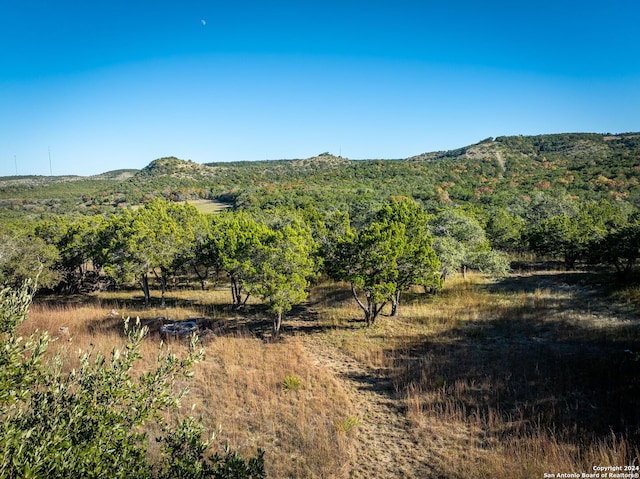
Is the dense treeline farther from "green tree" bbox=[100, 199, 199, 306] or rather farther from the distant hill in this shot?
the distant hill

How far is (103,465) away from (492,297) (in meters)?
29.0

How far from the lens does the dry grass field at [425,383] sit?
33.3 feet

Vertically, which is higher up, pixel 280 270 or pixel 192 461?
pixel 280 270

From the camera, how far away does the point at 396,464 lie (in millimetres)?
10219

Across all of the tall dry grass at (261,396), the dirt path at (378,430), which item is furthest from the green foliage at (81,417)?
the dirt path at (378,430)

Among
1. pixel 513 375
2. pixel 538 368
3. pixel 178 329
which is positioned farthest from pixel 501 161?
pixel 178 329

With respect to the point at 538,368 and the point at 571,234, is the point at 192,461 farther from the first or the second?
the point at 571,234

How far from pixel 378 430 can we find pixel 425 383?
3762mm

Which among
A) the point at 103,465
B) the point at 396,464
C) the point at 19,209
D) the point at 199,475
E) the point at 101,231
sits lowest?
the point at 396,464

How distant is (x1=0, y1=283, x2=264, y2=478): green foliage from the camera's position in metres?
3.98

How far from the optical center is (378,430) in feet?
39.1

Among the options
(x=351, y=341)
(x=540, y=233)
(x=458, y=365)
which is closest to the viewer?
(x=458, y=365)

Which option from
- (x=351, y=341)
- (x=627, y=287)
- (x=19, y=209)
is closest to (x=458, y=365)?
(x=351, y=341)

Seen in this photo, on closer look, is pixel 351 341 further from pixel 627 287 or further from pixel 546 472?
pixel 627 287
